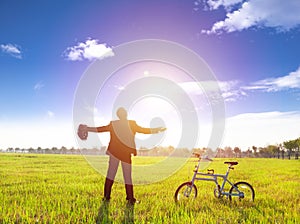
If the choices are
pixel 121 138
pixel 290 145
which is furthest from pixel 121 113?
pixel 290 145

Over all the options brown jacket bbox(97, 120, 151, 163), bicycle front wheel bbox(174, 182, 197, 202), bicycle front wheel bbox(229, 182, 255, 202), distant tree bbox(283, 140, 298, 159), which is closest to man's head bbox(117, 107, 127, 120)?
brown jacket bbox(97, 120, 151, 163)

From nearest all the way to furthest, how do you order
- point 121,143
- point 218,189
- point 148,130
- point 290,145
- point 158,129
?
point 121,143 < point 148,130 < point 158,129 < point 218,189 < point 290,145

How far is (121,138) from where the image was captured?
→ 8.11m

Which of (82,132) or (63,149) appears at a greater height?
(82,132)

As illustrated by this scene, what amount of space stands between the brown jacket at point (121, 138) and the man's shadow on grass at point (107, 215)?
3.95ft

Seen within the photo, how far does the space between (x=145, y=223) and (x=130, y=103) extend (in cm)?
386

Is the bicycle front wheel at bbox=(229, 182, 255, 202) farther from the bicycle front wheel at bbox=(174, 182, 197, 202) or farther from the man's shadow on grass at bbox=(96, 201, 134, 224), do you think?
the man's shadow on grass at bbox=(96, 201, 134, 224)

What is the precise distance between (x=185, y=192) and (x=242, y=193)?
1.54 m

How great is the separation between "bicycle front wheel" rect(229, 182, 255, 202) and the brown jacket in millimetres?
2975

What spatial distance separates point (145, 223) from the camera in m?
6.14

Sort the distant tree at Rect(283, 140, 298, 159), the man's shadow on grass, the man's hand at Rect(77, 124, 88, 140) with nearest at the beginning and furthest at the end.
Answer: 1. the man's shadow on grass
2. the man's hand at Rect(77, 124, 88, 140)
3. the distant tree at Rect(283, 140, 298, 159)

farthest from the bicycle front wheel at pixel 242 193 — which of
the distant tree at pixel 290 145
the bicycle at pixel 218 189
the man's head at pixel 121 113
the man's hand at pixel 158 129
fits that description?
the distant tree at pixel 290 145

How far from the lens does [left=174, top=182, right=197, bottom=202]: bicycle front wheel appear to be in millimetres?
8312

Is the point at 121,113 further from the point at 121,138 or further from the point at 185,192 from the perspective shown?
the point at 185,192
